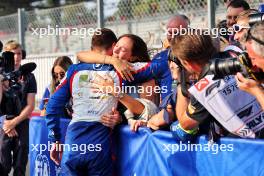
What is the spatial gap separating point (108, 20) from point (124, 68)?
4408 millimetres

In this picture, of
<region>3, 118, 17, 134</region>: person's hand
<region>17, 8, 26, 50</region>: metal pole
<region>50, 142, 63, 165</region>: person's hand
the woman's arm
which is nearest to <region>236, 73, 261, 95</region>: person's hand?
the woman's arm

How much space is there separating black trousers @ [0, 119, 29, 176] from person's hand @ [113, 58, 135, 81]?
2.66 m

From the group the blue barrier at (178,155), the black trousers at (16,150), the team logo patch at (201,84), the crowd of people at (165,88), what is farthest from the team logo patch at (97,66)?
the black trousers at (16,150)

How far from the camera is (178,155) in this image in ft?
11.9

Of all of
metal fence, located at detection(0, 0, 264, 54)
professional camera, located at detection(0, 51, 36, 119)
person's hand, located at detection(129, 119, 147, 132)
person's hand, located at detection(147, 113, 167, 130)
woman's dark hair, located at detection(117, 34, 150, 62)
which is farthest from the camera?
metal fence, located at detection(0, 0, 264, 54)

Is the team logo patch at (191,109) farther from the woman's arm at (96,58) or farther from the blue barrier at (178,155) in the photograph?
the woman's arm at (96,58)

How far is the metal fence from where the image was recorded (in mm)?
6983

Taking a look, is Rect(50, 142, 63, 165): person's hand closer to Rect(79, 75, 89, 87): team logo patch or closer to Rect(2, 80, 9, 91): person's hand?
Rect(79, 75, 89, 87): team logo patch

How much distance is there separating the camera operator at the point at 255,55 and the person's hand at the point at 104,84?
1.41 metres

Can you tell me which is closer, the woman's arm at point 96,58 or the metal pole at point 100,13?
the woman's arm at point 96,58

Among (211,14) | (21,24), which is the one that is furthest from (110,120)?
(21,24)

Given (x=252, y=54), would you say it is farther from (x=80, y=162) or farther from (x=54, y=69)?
(x=54, y=69)

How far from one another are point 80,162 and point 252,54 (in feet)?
6.03

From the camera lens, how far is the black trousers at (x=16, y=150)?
6355 millimetres
